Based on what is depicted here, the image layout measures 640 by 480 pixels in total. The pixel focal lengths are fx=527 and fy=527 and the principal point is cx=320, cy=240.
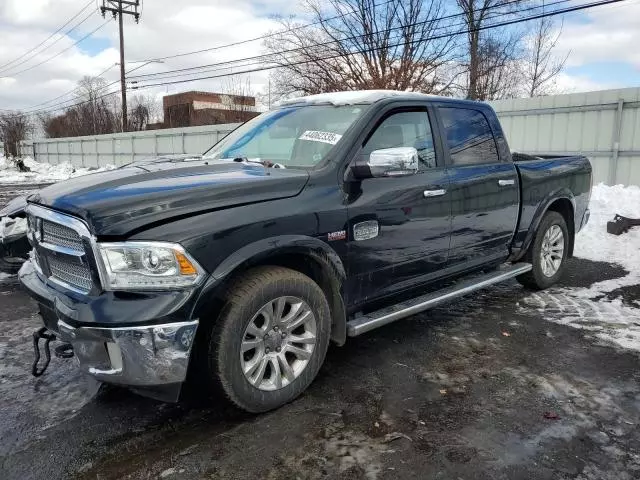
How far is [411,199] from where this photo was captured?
383 cm

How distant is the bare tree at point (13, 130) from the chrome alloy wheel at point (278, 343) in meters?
54.0

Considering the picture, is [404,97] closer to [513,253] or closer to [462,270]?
[462,270]

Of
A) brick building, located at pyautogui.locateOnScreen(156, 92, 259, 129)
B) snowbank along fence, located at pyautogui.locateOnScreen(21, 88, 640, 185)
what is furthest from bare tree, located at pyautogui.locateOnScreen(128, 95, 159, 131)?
snowbank along fence, located at pyautogui.locateOnScreen(21, 88, 640, 185)

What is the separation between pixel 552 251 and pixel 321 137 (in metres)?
3.45

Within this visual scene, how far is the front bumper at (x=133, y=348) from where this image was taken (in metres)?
2.60

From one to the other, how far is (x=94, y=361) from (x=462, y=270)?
10.0 ft

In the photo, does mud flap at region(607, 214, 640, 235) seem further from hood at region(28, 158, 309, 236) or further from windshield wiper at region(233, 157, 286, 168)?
hood at region(28, 158, 309, 236)

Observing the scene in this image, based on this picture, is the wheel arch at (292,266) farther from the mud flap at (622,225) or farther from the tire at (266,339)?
the mud flap at (622,225)

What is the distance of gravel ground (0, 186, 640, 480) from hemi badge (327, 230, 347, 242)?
100 centimetres

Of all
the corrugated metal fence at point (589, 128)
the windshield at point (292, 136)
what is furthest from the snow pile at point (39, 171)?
the windshield at point (292, 136)

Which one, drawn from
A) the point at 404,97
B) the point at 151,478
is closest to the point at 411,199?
the point at 404,97

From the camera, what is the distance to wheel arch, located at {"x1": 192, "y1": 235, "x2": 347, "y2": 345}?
109 inches

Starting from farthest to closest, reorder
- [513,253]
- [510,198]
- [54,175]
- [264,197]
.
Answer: [54,175] < [513,253] < [510,198] < [264,197]

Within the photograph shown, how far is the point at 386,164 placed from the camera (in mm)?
3373
